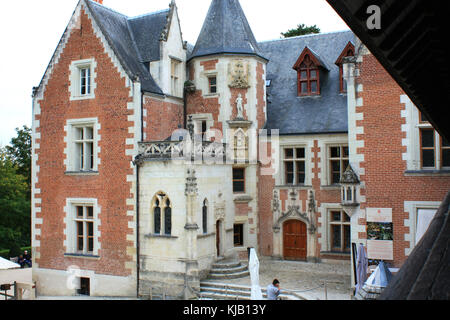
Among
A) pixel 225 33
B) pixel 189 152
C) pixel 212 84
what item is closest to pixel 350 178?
pixel 189 152

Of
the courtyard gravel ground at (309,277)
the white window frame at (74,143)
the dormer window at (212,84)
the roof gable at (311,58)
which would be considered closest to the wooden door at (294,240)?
the courtyard gravel ground at (309,277)

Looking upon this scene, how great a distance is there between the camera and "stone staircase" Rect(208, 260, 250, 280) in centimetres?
1709

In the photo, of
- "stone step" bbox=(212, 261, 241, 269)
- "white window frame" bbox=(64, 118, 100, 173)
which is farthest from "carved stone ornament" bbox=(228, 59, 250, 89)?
"stone step" bbox=(212, 261, 241, 269)

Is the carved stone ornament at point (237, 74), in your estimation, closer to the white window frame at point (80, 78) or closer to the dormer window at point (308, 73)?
the dormer window at point (308, 73)

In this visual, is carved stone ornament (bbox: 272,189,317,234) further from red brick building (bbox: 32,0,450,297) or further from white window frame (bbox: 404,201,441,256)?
white window frame (bbox: 404,201,441,256)

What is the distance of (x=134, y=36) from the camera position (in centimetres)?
2089

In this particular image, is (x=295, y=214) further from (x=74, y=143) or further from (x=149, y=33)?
(x=149, y=33)

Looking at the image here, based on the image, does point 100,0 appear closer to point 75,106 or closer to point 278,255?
point 75,106

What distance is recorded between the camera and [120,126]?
714 inches

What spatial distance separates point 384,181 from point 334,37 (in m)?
11.1

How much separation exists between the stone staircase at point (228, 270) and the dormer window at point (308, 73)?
865cm

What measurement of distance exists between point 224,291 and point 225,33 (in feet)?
36.7

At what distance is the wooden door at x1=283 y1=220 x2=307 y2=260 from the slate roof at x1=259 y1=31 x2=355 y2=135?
4.04 m
